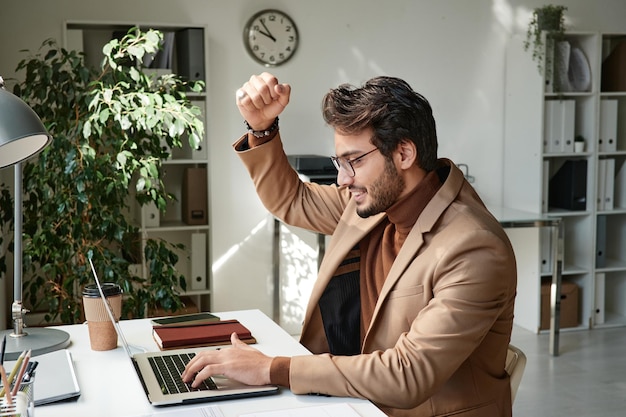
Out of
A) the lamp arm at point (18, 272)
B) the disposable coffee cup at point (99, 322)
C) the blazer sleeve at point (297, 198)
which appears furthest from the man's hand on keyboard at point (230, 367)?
the blazer sleeve at point (297, 198)

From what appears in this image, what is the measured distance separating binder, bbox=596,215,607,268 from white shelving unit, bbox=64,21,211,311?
2.61m

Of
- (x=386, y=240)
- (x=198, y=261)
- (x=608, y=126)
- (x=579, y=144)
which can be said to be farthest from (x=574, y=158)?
(x=386, y=240)

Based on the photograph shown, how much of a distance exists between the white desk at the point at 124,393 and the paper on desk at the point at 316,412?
24 mm

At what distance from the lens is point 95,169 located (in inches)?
143

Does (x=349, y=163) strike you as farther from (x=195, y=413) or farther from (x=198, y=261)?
(x=198, y=261)

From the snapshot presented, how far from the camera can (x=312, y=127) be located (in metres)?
5.03

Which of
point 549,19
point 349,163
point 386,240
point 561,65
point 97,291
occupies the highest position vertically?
point 549,19

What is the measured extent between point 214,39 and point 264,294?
5.30 ft

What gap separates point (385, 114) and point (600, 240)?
12.7ft

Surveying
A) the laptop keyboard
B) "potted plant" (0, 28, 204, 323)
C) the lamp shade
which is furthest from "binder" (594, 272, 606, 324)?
the lamp shade

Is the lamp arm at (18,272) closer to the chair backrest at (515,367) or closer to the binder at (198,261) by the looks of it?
the chair backrest at (515,367)

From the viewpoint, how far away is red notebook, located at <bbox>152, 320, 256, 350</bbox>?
6.63 feet

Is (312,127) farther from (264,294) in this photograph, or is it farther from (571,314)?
(571,314)

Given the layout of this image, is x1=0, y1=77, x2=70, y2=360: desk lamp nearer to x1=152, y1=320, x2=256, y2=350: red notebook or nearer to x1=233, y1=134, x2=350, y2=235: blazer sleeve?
x1=152, y1=320, x2=256, y2=350: red notebook
